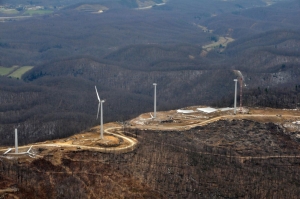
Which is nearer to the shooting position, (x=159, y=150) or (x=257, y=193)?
(x=257, y=193)

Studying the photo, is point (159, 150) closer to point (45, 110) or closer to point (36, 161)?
point (36, 161)

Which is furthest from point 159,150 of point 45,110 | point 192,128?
point 45,110

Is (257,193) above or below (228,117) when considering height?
below

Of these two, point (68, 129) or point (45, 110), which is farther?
point (45, 110)

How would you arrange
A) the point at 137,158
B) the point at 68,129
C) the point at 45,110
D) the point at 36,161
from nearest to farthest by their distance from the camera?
the point at 36,161
the point at 137,158
the point at 68,129
the point at 45,110

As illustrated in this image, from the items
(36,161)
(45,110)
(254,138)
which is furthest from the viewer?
(45,110)

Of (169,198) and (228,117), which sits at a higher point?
(228,117)

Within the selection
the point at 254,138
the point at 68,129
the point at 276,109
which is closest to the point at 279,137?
the point at 254,138

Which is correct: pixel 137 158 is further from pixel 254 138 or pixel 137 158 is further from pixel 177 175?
pixel 254 138

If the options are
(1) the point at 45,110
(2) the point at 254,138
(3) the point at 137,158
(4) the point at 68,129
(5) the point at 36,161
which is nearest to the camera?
(5) the point at 36,161
